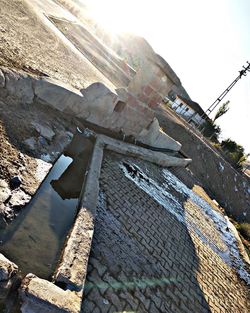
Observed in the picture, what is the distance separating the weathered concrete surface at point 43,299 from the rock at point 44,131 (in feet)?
10.8

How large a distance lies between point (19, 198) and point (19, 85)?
2925 millimetres

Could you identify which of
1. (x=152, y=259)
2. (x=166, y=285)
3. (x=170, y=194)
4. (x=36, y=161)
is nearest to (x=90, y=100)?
(x=36, y=161)

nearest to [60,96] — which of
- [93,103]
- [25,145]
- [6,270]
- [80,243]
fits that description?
[93,103]

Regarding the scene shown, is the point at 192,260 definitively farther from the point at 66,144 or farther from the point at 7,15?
the point at 7,15

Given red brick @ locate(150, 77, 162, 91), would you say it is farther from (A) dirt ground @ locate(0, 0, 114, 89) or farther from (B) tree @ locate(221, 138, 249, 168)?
(B) tree @ locate(221, 138, 249, 168)

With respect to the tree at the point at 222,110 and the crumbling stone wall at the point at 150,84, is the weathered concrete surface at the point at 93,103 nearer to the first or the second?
the crumbling stone wall at the point at 150,84

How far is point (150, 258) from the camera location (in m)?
4.88

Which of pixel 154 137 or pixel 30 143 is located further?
pixel 154 137

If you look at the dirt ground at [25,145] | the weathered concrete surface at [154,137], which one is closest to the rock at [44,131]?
the dirt ground at [25,145]

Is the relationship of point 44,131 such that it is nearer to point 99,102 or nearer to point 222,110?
point 99,102

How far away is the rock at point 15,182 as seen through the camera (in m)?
3.72

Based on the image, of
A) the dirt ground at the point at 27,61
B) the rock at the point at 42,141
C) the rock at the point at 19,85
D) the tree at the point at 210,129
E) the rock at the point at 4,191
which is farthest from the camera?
the tree at the point at 210,129

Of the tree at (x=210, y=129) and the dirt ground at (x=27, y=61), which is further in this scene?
the tree at (x=210, y=129)

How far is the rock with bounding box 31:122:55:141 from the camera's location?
541cm
